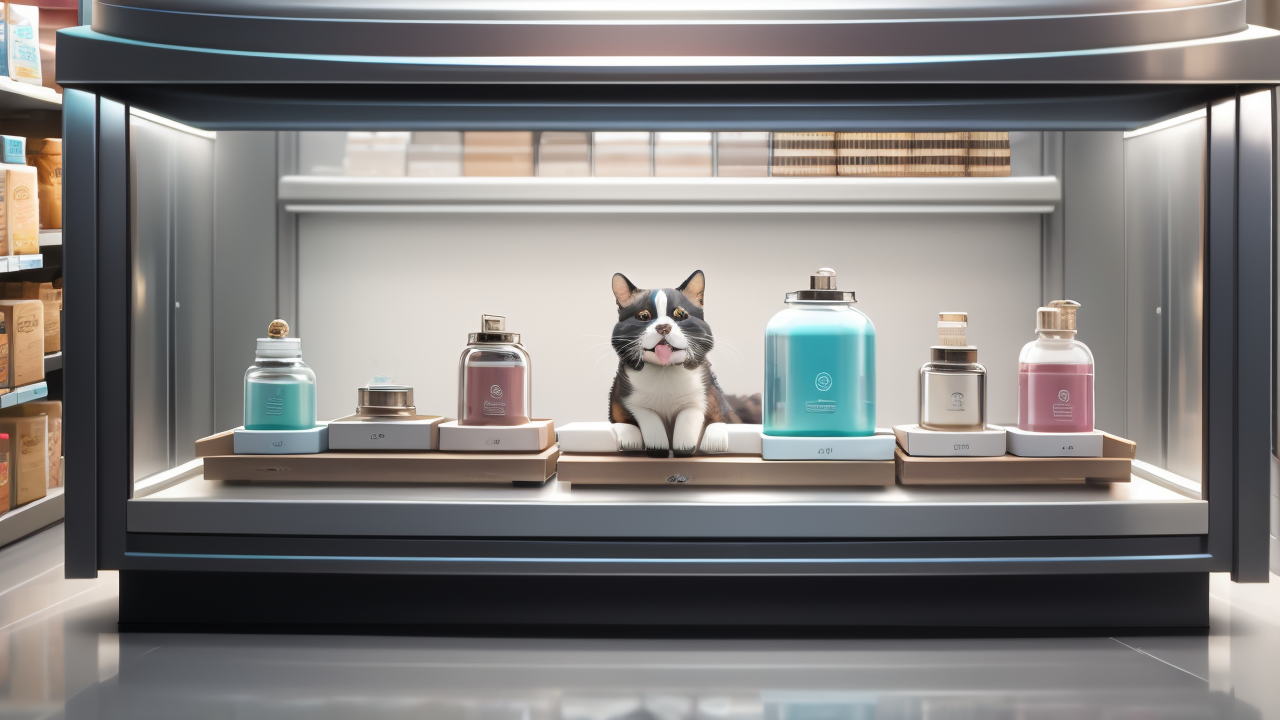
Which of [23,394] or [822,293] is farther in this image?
[23,394]

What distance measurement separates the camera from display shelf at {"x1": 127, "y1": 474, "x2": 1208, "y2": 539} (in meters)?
0.96

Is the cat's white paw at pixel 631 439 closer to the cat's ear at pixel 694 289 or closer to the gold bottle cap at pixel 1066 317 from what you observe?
the cat's ear at pixel 694 289

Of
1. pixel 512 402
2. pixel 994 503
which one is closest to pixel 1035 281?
pixel 994 503

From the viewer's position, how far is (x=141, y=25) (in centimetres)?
95

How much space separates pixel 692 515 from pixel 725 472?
7cm

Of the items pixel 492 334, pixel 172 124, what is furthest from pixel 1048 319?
pixel 172 124

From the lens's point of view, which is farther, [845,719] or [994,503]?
[994,503]

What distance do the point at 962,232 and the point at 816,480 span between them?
2.42 feet

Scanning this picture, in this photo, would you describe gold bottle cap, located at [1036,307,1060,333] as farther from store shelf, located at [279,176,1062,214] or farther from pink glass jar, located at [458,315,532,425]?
pink glass jar, located at [458,315,532,425]

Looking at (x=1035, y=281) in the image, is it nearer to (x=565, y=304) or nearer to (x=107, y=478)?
(x=565, y=304)

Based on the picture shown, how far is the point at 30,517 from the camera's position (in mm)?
1590

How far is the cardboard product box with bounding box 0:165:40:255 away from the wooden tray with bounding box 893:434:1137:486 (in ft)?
5.46

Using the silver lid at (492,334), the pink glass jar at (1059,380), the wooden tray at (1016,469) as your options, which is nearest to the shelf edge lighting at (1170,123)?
the pink glass jar at (1059,380)

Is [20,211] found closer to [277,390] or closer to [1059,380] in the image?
[277,390]
